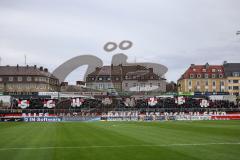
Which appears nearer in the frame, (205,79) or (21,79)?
(21,79)

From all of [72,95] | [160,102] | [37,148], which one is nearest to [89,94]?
[72,95]

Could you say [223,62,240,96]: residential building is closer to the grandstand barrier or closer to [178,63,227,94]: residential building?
[178,63,227,94]: residential building

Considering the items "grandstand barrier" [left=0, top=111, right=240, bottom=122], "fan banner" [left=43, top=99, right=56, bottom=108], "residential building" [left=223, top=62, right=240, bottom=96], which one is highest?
"residential building" [left=223, top=62, right=240, bottom=96]

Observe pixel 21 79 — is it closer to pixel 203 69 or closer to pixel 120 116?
pixel 203 69

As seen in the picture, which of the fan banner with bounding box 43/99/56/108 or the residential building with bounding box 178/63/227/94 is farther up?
the residential building with bounding box 178/63/227/94

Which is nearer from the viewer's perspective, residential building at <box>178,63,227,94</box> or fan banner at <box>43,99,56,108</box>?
fan banner at <box>43,99,56,108</box>

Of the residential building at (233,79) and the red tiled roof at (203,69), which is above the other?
the red tiled roof at (203,69)

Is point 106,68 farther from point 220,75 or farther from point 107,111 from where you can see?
point 107,111

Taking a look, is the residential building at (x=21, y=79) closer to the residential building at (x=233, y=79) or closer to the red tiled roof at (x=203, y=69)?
the red tiled roof at (x=203, y=69)

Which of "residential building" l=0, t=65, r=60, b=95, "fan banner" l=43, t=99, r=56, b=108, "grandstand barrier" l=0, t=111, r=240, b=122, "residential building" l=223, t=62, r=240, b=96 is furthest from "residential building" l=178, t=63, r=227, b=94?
"fan banner" l=43, t=99, r=56, b=108

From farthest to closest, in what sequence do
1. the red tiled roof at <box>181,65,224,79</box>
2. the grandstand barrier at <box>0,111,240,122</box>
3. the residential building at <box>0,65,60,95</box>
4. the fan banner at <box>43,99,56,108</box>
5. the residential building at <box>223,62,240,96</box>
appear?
1. the residential building at <box>223,62,240,96</box>
2. the red tiled roof at <box>181,65,224,79</box>
3. the residential building at <box>0,65,60,95</box>
4. the fan banner at <box>43,99,56,108</box>
5. the grandstand barrier at <box>0,111,240,122</box>

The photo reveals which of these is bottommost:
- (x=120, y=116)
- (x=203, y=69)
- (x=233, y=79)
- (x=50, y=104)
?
(x=120, y=116)

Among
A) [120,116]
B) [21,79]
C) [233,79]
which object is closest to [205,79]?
[233,79]

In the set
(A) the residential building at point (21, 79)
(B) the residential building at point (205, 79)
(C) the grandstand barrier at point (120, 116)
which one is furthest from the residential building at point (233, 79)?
(A) the residential building at point (21, 79)
